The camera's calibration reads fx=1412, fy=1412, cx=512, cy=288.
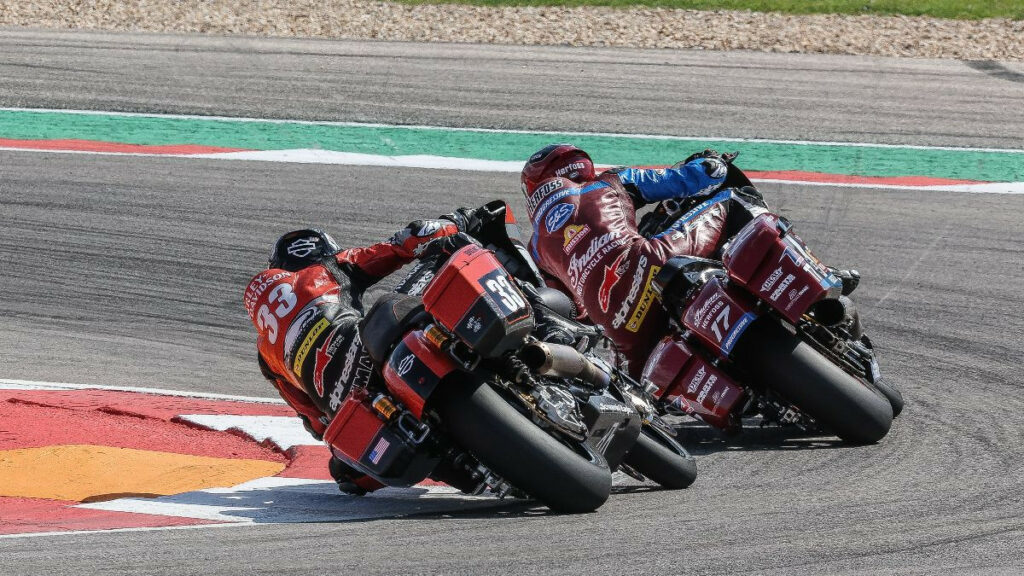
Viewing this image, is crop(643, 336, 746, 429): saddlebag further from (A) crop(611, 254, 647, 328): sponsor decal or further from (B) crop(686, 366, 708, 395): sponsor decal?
(A) crop(611, 254, 647, 328): sponsor decal

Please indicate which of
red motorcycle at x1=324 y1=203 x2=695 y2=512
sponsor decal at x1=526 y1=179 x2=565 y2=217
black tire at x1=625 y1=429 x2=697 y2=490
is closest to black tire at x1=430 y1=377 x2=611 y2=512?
red motorcycle at x1=324 y1=203 x2=695 y2=512

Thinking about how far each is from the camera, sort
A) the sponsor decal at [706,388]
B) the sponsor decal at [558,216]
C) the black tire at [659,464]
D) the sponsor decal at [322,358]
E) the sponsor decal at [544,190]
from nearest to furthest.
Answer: the black tire at [659,464] → the sponsor decal at [322,358] → the sponsor decal at [706,388] → the sponsor decal at [558,216] → the sponsor decal at [544,190]

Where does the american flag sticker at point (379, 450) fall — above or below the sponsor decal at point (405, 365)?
below

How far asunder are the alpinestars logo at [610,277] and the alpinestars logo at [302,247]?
4.63 feet

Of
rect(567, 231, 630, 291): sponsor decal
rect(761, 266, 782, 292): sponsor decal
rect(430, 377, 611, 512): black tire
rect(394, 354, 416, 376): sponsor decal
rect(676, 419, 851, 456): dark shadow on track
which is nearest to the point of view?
rect(430, 377, 611, 512): black tire

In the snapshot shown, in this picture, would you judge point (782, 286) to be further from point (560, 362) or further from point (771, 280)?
point (560, 362)

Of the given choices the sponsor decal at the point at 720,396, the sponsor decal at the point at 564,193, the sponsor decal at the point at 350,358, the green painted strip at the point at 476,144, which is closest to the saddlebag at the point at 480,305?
the sponsor decal at the point at 350,358

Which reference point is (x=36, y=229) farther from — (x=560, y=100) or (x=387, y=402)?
(x=387, y=402)

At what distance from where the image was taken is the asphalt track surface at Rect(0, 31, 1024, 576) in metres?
4.27

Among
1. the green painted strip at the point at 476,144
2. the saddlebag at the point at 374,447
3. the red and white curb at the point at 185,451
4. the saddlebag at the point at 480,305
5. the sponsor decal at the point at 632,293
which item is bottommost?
the green painted strip at the point at 476,144

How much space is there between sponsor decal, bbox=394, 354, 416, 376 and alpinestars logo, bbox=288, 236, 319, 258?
1.31 meters

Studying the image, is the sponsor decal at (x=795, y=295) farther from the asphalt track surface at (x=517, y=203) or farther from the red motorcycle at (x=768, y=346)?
the asphalt track surface at (x=517, y=203)

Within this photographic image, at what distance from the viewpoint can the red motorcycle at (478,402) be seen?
4562mm

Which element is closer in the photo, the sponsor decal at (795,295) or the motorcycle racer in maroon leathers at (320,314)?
the motorcycle racer in maroon leathers at (320,314)
